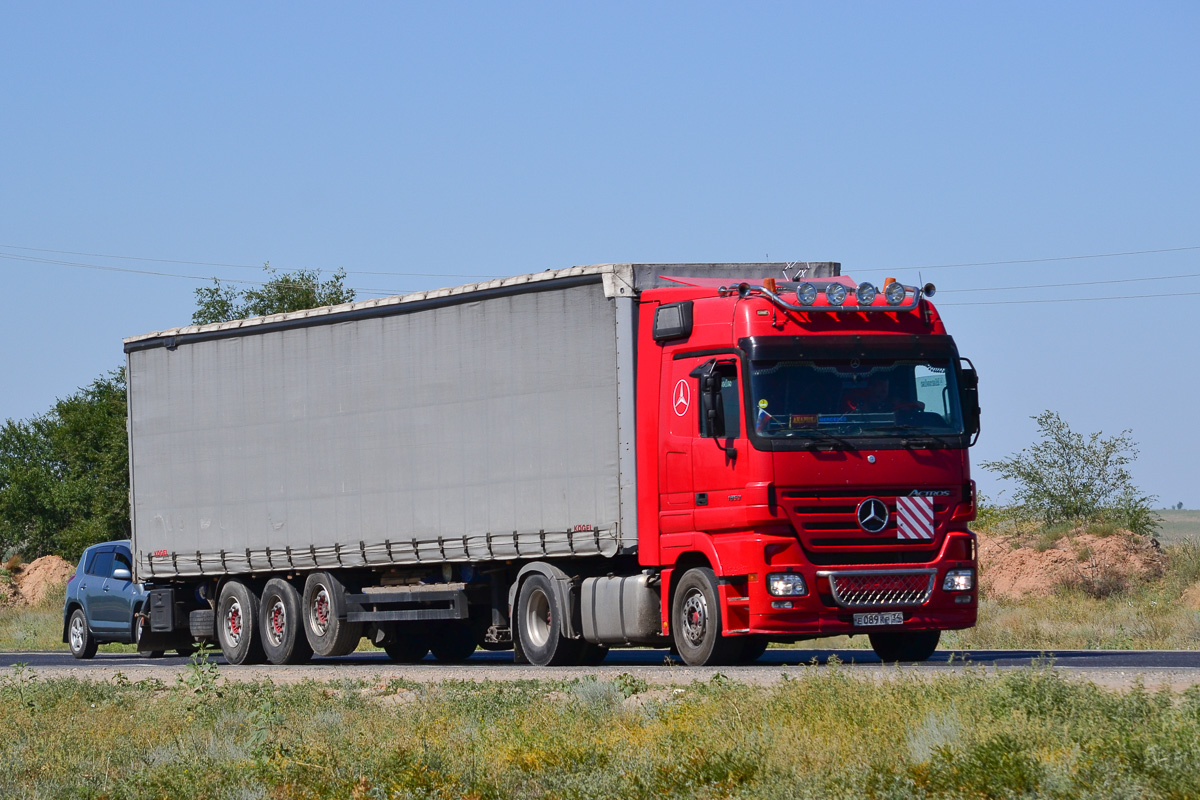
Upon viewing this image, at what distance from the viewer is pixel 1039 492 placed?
126 ft

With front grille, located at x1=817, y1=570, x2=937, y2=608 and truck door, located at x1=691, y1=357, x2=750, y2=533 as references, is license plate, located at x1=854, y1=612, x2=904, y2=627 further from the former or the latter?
truck door, located at x1=691, y1=357, x2=750, y2=533

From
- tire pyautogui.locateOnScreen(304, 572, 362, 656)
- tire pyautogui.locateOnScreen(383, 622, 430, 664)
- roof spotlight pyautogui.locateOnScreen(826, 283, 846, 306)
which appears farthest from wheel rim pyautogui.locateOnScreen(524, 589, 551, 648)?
roof spotlight pyautogui.locateOnScreen(826, 283, 846, 306)

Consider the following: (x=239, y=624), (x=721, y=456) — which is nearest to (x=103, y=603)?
(x=239, y=624)

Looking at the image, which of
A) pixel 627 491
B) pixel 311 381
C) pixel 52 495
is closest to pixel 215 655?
pixel 311 381

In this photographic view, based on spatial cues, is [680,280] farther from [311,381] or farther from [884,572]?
[311,381]

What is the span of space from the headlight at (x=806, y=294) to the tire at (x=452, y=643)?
841 cm

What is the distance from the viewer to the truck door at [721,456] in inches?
645

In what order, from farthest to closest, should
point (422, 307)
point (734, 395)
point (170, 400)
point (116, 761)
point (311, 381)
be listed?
point (170, 400) → point (311, 381) → point (422, 307) → point (734, 395) → point (116, 761)

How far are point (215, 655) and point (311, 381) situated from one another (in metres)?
6.76

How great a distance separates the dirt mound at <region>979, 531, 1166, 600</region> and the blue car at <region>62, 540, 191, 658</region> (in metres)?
17.8

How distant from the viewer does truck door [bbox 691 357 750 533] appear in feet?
53.8

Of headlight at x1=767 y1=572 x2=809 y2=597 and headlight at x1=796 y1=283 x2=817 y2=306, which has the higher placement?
headlight at x1=796 y1=283 x2=817 y2=306

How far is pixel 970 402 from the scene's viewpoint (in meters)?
17.0

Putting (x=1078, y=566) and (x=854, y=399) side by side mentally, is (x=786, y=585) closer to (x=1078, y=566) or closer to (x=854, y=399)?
(x=854, y=399)
